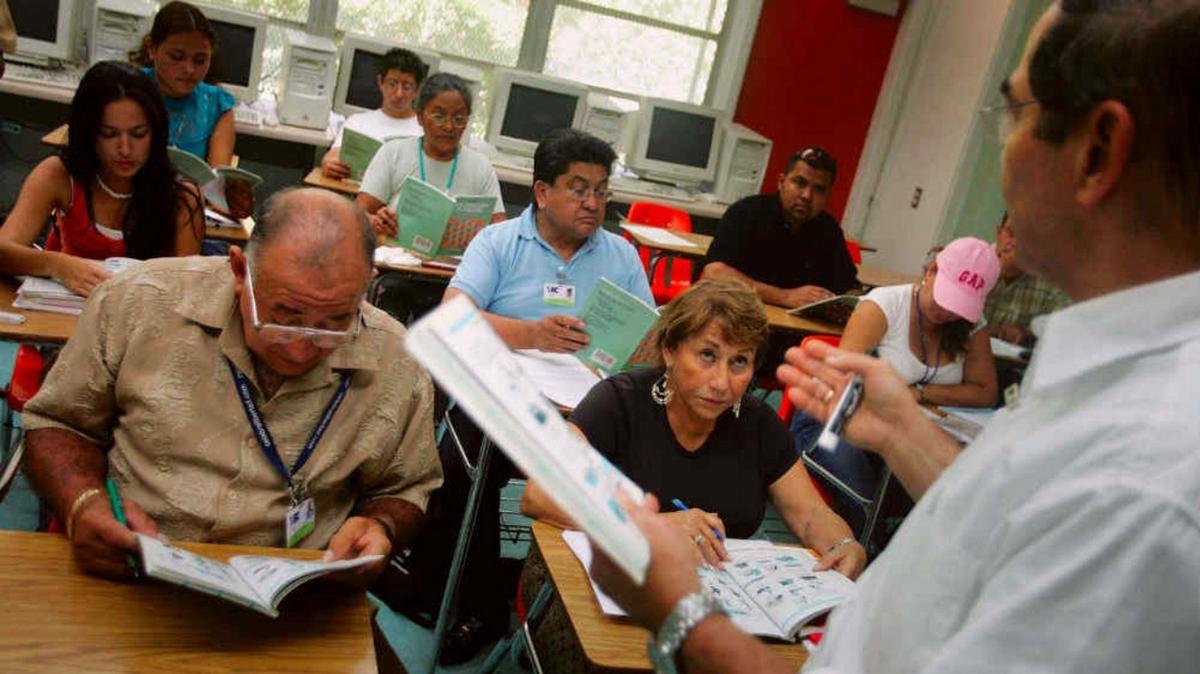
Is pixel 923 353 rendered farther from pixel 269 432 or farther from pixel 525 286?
pixel 269 432

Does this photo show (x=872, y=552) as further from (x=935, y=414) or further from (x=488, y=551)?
(x=488, y=551)

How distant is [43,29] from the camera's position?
5.19 m

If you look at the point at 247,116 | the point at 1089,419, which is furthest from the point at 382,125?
the point at 1089,419

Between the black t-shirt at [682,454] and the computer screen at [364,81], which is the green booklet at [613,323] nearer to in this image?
the black t-shirt at [682,454]

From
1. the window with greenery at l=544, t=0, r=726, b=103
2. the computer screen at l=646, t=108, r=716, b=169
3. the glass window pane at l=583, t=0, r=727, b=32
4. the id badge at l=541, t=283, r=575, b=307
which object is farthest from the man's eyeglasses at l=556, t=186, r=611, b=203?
the glass window pane at l=583, t=0, r=727, b=32

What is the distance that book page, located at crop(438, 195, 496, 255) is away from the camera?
380 cm

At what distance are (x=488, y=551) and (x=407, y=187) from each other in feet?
5.14

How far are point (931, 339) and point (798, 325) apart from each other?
0.83 m

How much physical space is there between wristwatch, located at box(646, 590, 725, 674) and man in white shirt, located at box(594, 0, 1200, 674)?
157mm

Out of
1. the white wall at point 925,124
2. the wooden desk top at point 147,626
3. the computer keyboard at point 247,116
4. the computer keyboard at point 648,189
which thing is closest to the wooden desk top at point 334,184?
the computer keyboard at point 247,116

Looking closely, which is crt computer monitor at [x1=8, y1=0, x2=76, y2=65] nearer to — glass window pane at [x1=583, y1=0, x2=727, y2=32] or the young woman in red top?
the young woman in red top

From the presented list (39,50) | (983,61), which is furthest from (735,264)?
(39,50)

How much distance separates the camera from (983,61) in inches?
249

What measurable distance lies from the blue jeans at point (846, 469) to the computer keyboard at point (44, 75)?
174 inches
